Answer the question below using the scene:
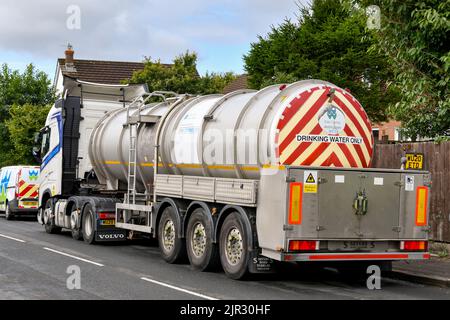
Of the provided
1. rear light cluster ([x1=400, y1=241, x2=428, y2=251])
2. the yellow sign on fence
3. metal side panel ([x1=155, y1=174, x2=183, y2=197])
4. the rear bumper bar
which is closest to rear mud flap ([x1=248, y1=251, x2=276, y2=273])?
the rear bumper bar

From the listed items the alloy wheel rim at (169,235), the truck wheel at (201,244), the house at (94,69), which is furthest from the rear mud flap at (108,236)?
the house at (94,69)

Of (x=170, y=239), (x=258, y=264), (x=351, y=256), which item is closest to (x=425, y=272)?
(x=351, y=256)

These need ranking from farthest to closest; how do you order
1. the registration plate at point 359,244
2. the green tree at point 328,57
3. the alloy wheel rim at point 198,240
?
the green tree at point 328,57
the alloy wheel rim at point 198,240
the registration plate at point 359,244

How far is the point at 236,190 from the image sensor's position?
11.7 m

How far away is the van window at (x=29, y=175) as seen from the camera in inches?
1094

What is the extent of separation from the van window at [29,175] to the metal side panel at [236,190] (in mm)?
17005

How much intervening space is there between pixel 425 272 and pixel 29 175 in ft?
60.8

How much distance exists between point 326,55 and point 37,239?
535 inches

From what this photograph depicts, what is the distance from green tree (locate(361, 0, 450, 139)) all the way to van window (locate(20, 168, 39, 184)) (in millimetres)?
17827

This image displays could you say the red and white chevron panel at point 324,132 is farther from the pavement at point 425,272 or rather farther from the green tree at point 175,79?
the green tree at point 175,79

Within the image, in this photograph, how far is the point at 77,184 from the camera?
19625 millimetres

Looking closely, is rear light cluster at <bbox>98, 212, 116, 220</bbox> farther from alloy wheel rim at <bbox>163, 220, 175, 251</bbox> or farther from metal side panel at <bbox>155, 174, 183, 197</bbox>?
alloy wheel rim at <bbox>163, 220, 175, 251</bbox>

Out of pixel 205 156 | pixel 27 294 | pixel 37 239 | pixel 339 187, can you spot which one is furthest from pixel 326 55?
pixel 27 294
